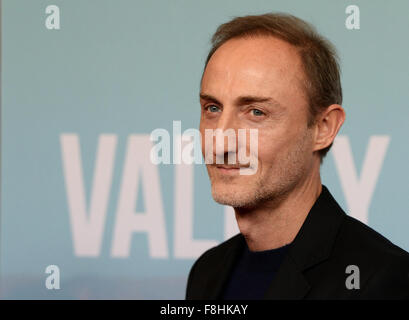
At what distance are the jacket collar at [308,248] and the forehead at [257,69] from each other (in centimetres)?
43

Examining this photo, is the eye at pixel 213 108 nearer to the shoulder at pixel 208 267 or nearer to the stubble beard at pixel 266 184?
the stubble beard at pixel 266 184

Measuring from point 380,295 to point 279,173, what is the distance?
0.53m

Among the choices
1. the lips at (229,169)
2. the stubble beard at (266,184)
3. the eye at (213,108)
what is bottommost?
the stubble beard at (266,184)

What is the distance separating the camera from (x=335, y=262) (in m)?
2.19

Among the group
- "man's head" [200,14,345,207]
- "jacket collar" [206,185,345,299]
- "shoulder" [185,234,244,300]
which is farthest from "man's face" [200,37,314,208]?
"shoulder" [185,234,244,300]

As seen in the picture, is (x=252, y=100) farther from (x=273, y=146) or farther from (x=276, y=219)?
(x=276, y=219)

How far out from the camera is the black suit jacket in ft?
6.91

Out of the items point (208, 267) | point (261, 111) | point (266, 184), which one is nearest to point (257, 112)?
point (261, 111)

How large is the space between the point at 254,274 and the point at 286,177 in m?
0.37

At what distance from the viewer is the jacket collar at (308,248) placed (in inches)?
84.7

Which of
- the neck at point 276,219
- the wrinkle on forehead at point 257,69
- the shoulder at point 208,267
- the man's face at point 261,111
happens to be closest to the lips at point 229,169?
the man's face at point 261,111

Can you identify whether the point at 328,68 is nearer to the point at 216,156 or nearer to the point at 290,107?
the point at 290,107
